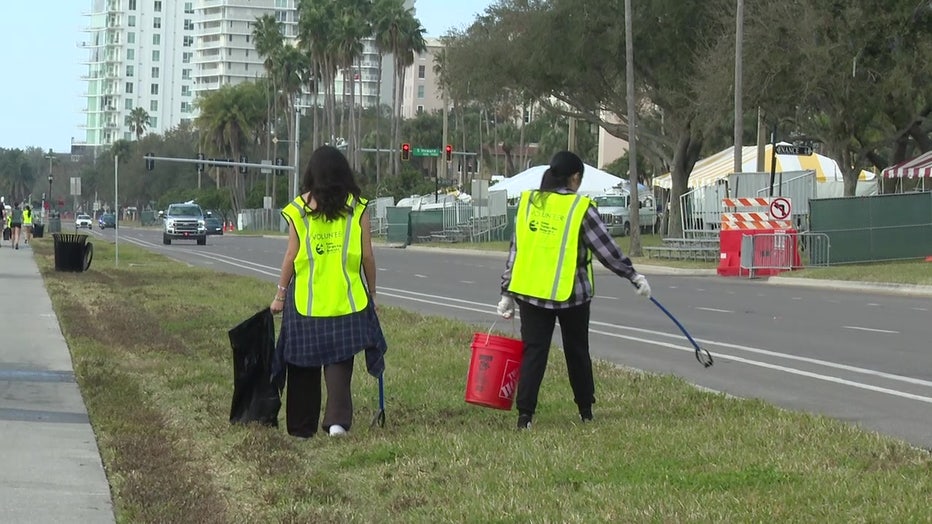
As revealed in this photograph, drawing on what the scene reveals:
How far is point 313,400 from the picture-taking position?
30.2ft

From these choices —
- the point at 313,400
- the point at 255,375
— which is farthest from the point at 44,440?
the point at 313,400

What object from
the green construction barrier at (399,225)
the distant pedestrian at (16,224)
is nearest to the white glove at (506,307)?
the distant pedestrian at (16,224)

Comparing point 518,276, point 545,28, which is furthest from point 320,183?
point 545,28

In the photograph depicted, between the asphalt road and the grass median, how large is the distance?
42.9 inches

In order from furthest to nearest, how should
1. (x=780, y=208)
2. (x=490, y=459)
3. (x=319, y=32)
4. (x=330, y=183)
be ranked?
(x=319, y=32)
(x=780, y=208)
(x=330, y=183)
(x=490, y=459)

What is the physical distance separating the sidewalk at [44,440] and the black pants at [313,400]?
1.24 meters

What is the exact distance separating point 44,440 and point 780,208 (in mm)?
27131

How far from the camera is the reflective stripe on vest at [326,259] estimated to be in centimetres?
887

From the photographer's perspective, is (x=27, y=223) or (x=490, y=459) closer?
(x=490, y=459)

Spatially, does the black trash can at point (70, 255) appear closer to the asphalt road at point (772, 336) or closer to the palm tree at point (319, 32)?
the asphalt road at point (772, 336)

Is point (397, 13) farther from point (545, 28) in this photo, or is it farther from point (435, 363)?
point (435, 363)

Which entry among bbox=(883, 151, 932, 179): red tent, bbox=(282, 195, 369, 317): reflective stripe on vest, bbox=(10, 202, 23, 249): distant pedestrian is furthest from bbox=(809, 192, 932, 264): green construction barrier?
bbox=(282, 195, 369, 317): reflective stripe on vest

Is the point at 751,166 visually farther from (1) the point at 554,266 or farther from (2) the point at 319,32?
(1) the point at 554,266

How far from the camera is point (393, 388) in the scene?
11227 mm
